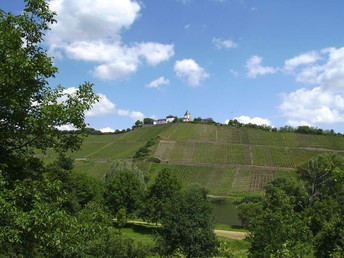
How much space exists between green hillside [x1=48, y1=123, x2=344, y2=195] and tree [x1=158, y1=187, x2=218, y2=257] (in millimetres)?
65694

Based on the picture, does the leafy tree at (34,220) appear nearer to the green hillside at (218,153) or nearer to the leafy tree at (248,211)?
→ the leafy tree at (248,211)

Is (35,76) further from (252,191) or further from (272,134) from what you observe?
(272,134)

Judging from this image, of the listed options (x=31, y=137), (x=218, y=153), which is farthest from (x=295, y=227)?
(x=218, y=153)

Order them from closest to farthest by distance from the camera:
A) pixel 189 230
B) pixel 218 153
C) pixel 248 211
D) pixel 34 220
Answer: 1. pixel 34 220
2. pixel 189 230
3. pixel 248 211
4. pixel 218 153

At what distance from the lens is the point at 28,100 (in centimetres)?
863

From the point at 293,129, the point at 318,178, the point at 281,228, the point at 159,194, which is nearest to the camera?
the point at 281,228

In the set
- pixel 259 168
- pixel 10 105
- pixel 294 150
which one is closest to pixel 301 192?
pixel 259 168

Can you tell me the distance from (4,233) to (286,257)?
654 centimetres

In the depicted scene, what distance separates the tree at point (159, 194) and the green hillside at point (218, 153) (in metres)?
42.3

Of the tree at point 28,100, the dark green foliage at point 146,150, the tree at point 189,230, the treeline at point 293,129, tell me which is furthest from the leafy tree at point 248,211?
the treeline at point 293,129

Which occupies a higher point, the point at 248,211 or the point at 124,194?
the point at 124,194

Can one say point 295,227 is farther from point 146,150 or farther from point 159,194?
point 146,150

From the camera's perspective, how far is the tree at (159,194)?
5531 cm

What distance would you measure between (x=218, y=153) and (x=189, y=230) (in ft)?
323
